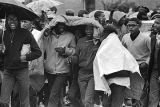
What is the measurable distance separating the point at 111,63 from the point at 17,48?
5.30 feet

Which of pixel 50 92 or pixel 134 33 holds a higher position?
pixel 134 33

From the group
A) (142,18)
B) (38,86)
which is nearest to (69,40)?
(38,86)

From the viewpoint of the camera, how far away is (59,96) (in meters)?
9.05

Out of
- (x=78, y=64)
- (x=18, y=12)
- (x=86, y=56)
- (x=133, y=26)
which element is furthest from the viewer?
(x=133, y=26)

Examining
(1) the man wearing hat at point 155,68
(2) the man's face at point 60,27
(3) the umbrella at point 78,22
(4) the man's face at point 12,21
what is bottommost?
(1) the man wearing hat at point 155,68

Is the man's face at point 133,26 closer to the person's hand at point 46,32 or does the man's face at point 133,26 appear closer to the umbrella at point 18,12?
the person's hand at point 46,32

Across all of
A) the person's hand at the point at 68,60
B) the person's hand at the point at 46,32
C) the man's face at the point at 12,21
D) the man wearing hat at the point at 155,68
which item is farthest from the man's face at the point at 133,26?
the man's face at the point at 12,21

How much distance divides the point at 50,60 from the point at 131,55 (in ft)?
5.48

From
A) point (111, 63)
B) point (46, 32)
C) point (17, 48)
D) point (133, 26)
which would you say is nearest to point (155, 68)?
point (133, 26)

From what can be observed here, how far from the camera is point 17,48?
7.88 metres

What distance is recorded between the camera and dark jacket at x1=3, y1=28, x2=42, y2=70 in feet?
25.7

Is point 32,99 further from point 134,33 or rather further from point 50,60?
point 134,33

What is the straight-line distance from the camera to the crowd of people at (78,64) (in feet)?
25.8

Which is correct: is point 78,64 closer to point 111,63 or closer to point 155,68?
point 111,63
